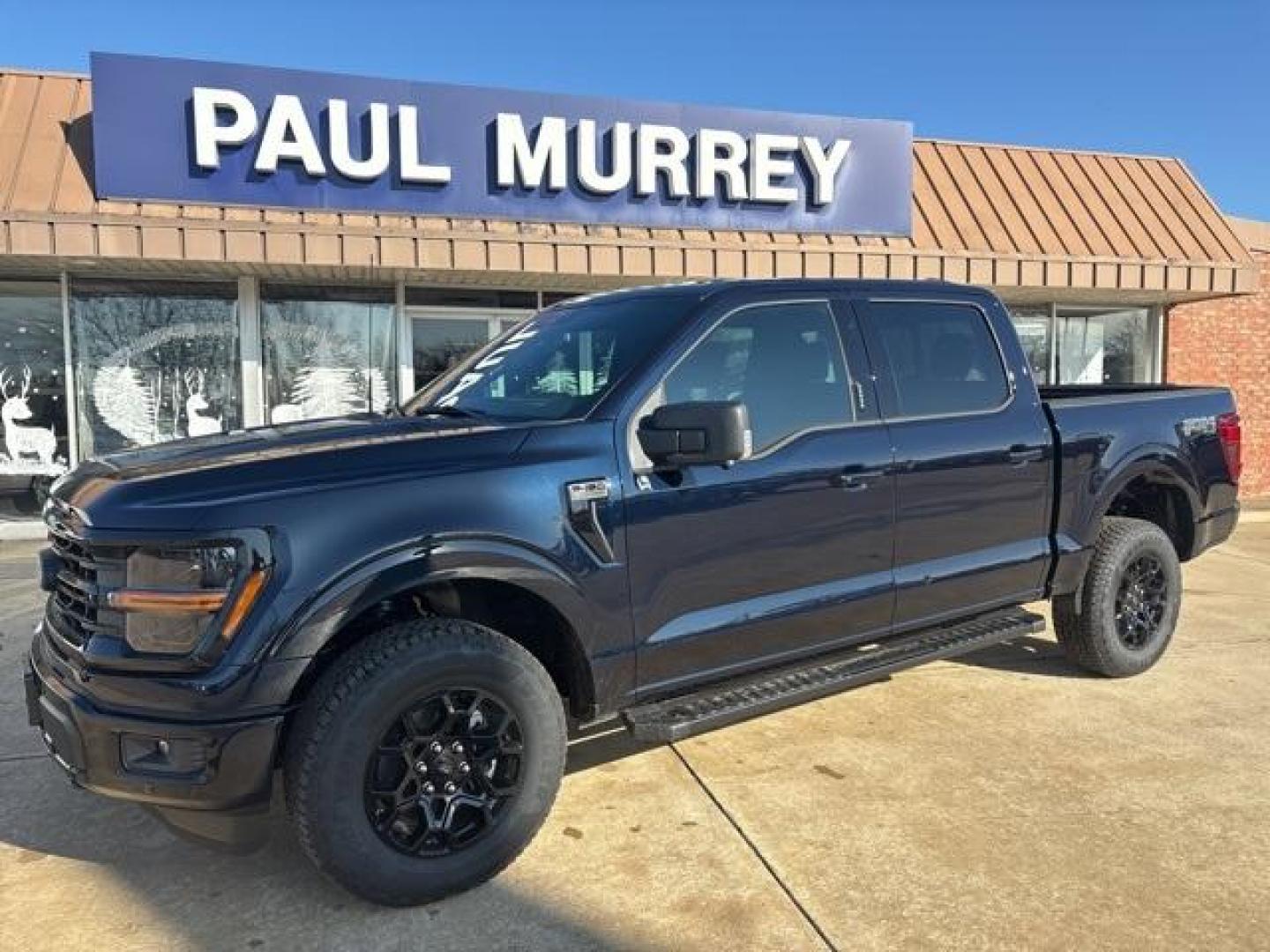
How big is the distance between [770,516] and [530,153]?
706cm

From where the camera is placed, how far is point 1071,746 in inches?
164

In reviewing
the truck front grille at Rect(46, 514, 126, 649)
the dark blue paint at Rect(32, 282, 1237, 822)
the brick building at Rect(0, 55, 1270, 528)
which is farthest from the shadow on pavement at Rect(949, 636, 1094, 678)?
the brick building at Rect(0, 55, 1270, 528)

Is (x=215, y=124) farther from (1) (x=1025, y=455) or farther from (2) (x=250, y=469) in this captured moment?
(1) (x=1025, y=455)

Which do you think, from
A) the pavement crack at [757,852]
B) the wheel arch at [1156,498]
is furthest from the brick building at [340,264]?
the pavement crack at [757,852]

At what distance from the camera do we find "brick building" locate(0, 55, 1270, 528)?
28.4 ft

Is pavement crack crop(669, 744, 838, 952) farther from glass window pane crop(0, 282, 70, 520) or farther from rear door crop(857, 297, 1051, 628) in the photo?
glass window pane crop(0, 282, 70, 520)

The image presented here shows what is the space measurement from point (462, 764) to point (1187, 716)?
3.50 m

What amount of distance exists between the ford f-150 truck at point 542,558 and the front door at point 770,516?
0.5 inches

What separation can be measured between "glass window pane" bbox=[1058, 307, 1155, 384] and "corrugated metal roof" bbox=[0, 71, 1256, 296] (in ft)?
4.98

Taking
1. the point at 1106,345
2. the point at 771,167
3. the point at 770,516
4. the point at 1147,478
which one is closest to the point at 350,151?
the point at 771,167

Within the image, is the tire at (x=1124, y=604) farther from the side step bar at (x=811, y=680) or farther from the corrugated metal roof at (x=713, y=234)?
the corrugated metal roof at (x=713, y=234)

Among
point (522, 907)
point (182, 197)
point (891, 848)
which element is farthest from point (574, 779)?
point (182, 197)

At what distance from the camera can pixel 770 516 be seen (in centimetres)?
357

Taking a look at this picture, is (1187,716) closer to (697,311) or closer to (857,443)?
(857,443)
